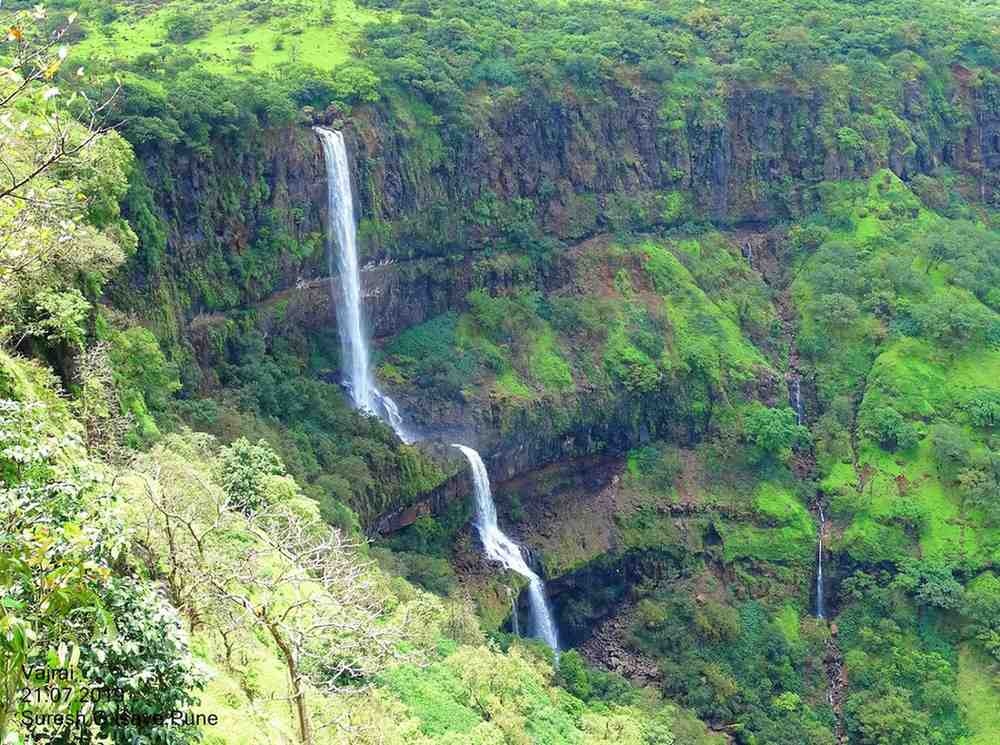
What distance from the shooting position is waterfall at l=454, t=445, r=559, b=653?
2927 cm

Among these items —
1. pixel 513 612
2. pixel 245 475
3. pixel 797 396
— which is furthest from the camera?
pixel 797 396

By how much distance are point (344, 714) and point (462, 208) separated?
2401 cm

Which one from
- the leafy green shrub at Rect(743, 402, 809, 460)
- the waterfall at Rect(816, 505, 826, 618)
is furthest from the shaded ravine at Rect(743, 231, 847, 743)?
the leafy green shrub at Rect(743, 402, 809, 460)

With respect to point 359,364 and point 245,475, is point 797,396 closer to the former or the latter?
point 359,364

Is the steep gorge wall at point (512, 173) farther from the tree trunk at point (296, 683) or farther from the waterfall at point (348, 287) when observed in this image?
the tree trunk at point (296, 683)

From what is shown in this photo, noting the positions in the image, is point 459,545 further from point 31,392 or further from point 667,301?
point 31,392

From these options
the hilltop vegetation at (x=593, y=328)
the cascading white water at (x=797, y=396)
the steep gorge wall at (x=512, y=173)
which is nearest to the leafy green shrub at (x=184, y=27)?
the hilltop vegetation at (x=593, y=328)

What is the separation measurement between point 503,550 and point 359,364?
7.19m

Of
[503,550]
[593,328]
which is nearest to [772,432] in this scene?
[593,328]

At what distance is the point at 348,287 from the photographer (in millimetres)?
30938

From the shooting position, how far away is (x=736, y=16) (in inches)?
1714

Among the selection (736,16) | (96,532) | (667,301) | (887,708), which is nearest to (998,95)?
(736,16)

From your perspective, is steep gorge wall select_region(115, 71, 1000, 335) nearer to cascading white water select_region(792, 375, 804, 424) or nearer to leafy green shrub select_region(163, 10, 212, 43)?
cascading white water select_region(792, 375, 804, 424)

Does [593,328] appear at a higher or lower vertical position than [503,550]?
higher
